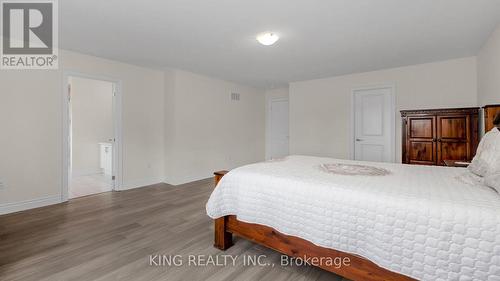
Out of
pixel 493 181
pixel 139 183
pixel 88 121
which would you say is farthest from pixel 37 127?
pixel 493 181

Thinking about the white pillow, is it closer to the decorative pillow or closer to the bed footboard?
the decorative pillow

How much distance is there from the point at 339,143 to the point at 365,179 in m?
3.46

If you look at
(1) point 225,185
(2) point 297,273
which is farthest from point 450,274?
(1) point 225,185

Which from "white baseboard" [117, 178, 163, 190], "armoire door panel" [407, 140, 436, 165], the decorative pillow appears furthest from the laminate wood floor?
"armoire door panel" [407, 140, 436, 165]

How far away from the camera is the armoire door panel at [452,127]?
3217 millimetres

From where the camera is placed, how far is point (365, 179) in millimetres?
1753

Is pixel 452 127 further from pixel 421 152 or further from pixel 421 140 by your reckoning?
pixel 421 152

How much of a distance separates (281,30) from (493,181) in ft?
7.59

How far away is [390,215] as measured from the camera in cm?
129

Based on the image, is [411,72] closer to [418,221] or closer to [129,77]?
[418,221]

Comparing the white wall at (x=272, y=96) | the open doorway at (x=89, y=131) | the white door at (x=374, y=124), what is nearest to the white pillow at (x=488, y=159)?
the white door at (x=374, y=124)

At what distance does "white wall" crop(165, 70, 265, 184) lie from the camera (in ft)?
15.0

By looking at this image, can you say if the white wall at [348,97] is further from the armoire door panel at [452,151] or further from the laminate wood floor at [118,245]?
the laminate wood floor at [118,245]

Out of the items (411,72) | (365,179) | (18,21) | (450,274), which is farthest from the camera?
(411,72)
